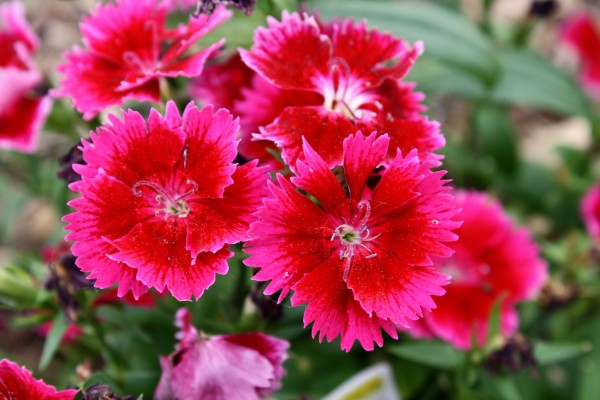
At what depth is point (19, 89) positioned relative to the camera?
1.40m

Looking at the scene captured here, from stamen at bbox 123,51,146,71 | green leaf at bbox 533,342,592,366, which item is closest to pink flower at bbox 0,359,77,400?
stamen at bbox 123,51,146,71

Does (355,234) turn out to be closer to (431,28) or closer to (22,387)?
(22,387)

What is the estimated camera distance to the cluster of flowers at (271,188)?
0.85 metres

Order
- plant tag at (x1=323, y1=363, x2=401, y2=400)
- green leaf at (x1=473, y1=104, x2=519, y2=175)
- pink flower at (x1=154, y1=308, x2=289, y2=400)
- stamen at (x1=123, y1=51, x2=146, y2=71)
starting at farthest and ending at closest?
green leaf at (x1=473, y1=104, x2=519, y2=175)
plant tag at (x1=323, y1=363, x2=401, y2=400)
stamen at (x1=123, y1=51, x2=146, y2=71)
pink flower at (x1=154, y1=308, x2=289, y2=400)

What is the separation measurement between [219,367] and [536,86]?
4.50 feet

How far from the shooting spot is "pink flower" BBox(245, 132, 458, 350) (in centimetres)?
84

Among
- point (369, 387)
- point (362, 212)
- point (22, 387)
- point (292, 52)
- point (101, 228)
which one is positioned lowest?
point (369, 387)

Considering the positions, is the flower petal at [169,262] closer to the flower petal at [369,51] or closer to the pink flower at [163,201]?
the pink flower at [163,201]

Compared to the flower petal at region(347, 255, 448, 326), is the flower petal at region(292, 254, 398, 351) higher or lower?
lower

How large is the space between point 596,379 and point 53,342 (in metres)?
1.26

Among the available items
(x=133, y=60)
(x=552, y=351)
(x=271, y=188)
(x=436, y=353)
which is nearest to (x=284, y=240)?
(x=271, y=188)

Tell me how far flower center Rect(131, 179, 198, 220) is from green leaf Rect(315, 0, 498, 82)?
81 centimetres

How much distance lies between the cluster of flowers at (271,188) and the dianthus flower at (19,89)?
1.05 ft

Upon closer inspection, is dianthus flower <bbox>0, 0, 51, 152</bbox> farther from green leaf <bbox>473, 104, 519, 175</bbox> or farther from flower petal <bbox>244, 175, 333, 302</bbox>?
green leaf <bbox>473, 104, 519, 175</bbox>
